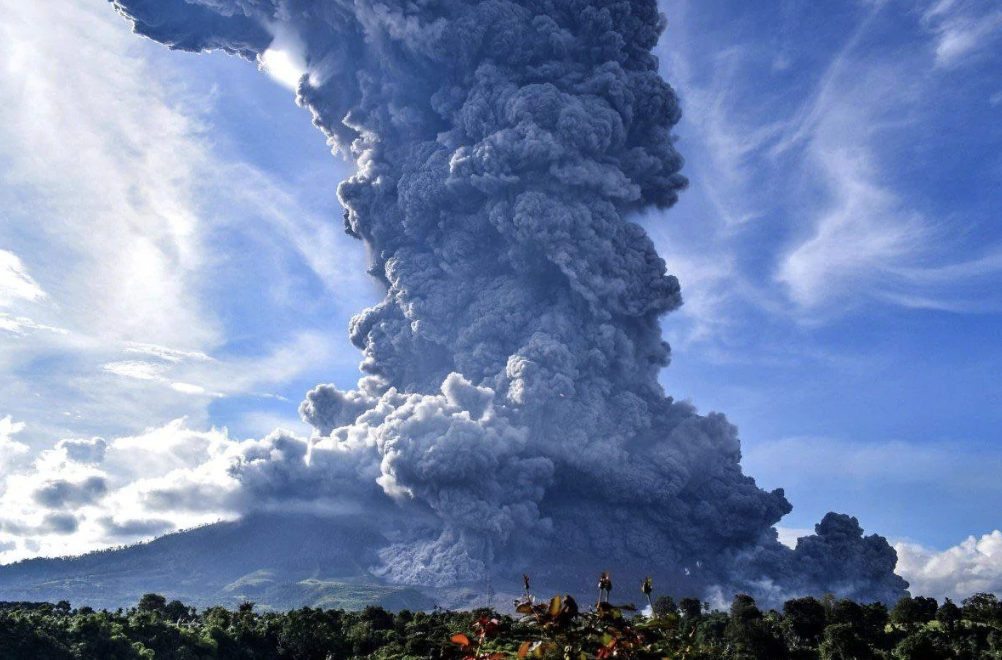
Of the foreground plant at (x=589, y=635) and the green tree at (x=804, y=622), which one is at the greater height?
the green tree at (x=804, y=622)

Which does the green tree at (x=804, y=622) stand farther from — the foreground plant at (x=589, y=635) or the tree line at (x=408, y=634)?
the foreground plant at (x=589, y=635)

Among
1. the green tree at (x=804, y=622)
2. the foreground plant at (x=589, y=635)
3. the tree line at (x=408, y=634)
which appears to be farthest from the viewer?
the green tree at (x=804, y=622)

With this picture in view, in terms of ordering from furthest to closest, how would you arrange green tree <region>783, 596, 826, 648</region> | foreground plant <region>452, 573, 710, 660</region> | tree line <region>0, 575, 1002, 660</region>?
green tree <region>783, 596, 826, 648</region>
tree line <region>0, 575, 1002, 660</region>
foreground plant <region>452, 573, 710, 660</region>

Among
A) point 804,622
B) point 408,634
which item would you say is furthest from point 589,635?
point 804,622

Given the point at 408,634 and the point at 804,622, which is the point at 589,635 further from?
the point at 804,622

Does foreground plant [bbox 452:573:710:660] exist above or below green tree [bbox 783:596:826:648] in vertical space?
below

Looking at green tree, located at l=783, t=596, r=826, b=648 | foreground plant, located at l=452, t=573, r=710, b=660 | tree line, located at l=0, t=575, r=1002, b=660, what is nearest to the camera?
foreground plant, located at l=452, t=573, r=710, b=660

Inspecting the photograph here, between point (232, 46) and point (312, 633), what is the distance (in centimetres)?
15495

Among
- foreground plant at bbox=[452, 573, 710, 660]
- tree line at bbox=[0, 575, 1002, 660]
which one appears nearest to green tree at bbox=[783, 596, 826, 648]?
tree line at bbox=[0, 575, 1002, 660]

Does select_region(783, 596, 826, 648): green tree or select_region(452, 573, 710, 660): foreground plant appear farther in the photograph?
select_region(783, 596, 826, 648): green tree

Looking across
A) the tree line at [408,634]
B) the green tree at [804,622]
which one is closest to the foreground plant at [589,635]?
the tree line at [408,634]

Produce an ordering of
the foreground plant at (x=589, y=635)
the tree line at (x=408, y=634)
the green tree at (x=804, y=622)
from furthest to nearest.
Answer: the green tree at (x=804, y=622) < the tree line at (x=408, y=634) < the foreground plant at (x=589, y=635)

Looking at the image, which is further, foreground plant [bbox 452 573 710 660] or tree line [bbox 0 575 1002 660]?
tree line [bbox 0 575 1002 660]

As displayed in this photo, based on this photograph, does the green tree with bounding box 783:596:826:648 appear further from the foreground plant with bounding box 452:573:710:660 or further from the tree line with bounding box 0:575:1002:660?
the foreground plant with bounding box 452:573:710:660
